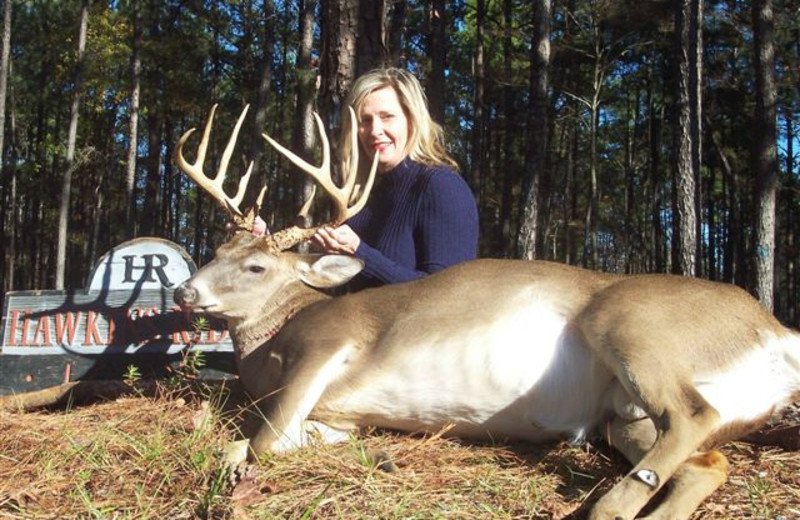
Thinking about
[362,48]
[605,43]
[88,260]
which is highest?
[605,43]

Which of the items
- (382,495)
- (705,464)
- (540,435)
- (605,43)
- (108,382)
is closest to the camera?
(382,495)

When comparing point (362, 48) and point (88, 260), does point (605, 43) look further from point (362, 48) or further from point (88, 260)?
point (362, 48)

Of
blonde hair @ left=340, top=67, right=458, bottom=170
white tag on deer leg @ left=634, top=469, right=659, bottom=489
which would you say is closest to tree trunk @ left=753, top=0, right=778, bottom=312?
blonde hair @ left=340, top=67, right=458, bottom=170

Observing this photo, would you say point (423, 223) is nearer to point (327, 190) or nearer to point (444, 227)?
point (444, 227)

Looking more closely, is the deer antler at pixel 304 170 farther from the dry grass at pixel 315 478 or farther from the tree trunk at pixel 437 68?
the tree trunk at pixel 437 68

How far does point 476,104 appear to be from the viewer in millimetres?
20062

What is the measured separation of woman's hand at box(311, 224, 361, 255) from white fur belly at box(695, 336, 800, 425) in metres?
1.91

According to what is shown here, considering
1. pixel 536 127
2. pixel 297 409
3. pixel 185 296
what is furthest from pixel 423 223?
pixel 536 127

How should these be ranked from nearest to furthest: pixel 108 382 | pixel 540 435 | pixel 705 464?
1. pixel 705 464
2. pixel 540 435
3. pixel 108 382

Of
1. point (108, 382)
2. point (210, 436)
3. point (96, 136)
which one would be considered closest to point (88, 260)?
point (96, 136)

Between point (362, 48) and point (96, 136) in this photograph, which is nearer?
point (362, 48)

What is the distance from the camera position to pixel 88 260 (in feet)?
66.9

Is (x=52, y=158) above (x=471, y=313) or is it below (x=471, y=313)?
above

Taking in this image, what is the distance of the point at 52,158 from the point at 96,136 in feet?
5.79
